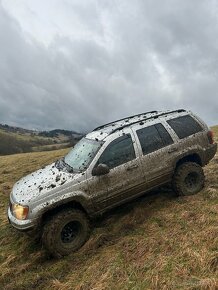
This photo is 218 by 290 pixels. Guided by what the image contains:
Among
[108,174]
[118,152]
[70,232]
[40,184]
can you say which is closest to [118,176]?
[108,174]

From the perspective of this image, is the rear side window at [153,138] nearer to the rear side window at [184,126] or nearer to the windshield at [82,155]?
the rear side window at [184,126]

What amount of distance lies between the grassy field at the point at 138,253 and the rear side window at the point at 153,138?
146cm

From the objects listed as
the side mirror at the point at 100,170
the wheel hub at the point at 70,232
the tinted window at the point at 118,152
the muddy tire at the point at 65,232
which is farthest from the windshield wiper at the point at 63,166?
the wheel hub at the point at 70,232

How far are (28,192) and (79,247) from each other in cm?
155

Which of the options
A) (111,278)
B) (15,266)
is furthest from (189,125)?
(15,266)

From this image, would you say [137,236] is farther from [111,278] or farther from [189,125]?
[189,125]

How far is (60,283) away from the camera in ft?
20.0

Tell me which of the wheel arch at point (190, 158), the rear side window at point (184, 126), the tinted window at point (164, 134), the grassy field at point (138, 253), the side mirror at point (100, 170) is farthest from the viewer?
the rear side window at point (184, 126)

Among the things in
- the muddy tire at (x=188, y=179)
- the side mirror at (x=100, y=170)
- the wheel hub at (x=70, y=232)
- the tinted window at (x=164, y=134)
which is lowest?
the wheel hub at (x=70, y=232)

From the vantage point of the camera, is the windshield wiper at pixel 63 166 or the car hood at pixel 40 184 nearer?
the car hood at pixel 40 184

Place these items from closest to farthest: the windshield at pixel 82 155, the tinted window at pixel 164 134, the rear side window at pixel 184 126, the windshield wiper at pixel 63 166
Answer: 1. the windshield at pixel 82 155
2. the windshield wiper at pixel 63 166
3. the tinted window at pixel 164 134
4. the rear side window at pixel 184 126

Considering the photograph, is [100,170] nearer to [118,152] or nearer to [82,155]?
[118,152]

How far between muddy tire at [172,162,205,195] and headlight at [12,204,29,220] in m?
3.76

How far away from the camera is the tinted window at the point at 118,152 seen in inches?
304
